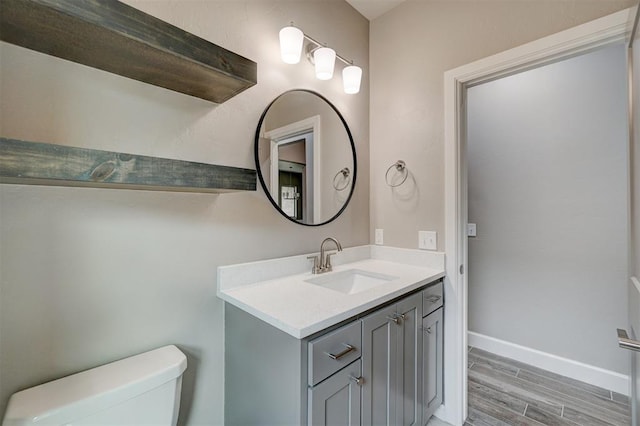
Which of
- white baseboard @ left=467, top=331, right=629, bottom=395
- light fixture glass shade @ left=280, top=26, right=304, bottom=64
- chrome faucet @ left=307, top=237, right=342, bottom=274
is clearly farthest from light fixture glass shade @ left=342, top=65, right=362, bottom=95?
white baseboard @ left=467, top=331, right=629, bottom=395

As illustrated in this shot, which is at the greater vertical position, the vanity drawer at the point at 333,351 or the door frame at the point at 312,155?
the door frame at the point at 312,155

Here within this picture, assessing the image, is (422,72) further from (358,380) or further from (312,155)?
(358,380)

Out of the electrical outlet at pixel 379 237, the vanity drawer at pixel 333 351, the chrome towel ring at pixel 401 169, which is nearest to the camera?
the vanity drawer at pixel 333 351

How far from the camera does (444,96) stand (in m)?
1.68

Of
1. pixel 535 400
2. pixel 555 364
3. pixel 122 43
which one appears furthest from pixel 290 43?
pixel 555 364

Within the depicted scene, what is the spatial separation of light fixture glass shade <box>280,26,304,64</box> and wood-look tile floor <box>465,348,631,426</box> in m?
2.32

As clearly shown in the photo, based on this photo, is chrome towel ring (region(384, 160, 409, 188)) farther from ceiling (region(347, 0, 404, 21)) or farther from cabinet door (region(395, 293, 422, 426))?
ceiling (region(347, 0, 404, 21))

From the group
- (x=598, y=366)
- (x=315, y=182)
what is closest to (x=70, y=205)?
(x=315, y=182)

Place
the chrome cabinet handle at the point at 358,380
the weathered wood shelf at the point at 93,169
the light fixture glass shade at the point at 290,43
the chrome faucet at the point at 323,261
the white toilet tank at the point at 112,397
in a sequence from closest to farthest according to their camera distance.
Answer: the weathered wood shelf at the point at 93,169
the white toilet tank at the point at 112,397
the chrome cabinet handle at the point at 358,380
the light fixture glass shade at the point at 290,43
the chrome faucet at the point at 323,261

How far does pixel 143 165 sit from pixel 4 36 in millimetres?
523

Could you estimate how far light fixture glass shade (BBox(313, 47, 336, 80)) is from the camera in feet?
5.03

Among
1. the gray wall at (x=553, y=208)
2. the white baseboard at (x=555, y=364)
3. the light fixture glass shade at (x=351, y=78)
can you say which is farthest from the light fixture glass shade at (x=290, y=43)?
the white baseboard at (x=555, y=364)

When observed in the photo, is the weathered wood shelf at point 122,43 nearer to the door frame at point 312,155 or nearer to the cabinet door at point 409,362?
the door frame at point 312,155

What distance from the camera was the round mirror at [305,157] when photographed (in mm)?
1450
